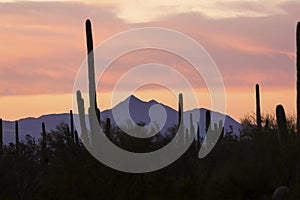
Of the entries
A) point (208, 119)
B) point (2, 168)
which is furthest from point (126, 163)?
point (208, 119)

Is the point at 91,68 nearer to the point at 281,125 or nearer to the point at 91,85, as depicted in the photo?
the point at 91,85

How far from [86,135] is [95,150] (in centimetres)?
350

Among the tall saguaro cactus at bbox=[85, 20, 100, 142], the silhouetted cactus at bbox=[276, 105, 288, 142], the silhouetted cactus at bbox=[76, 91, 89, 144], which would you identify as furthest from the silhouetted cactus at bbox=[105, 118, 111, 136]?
the silhouetted cactus at bbox=[276, 105, 288, 142]

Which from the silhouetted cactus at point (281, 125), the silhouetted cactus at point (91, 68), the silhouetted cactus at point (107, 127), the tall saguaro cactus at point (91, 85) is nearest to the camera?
the silhouetted cactus at point (281, 125)

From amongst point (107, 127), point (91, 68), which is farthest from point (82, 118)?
point (107, 127)

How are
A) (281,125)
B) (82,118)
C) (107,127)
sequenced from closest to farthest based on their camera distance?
(281,125) < (107,127) < (82,118)

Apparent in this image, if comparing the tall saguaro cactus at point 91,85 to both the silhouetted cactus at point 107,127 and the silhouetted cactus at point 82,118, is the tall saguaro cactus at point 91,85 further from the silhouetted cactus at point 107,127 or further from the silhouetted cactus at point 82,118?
the silhouetted cactus at point 82,118

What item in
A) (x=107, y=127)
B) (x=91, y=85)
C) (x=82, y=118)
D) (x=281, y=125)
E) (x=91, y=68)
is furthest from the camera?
(x=82, y=118)

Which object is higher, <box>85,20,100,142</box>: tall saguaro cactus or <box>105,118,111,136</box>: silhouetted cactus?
<box>85,20,100,142</box>: tall saguaro cactus

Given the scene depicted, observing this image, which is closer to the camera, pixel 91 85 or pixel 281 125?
pixel 281 125

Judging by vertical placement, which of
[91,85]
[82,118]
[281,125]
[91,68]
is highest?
[91,68]

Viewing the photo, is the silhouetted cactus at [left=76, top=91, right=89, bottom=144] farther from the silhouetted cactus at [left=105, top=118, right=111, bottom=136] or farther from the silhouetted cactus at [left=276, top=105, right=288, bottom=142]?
the silhouetted cactus at [left=276, top=105, right=288, bottom=142]

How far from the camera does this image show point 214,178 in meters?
29.0

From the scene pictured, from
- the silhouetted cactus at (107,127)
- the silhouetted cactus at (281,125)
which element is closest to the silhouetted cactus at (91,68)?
the silhouetted cactus at (107,127)
